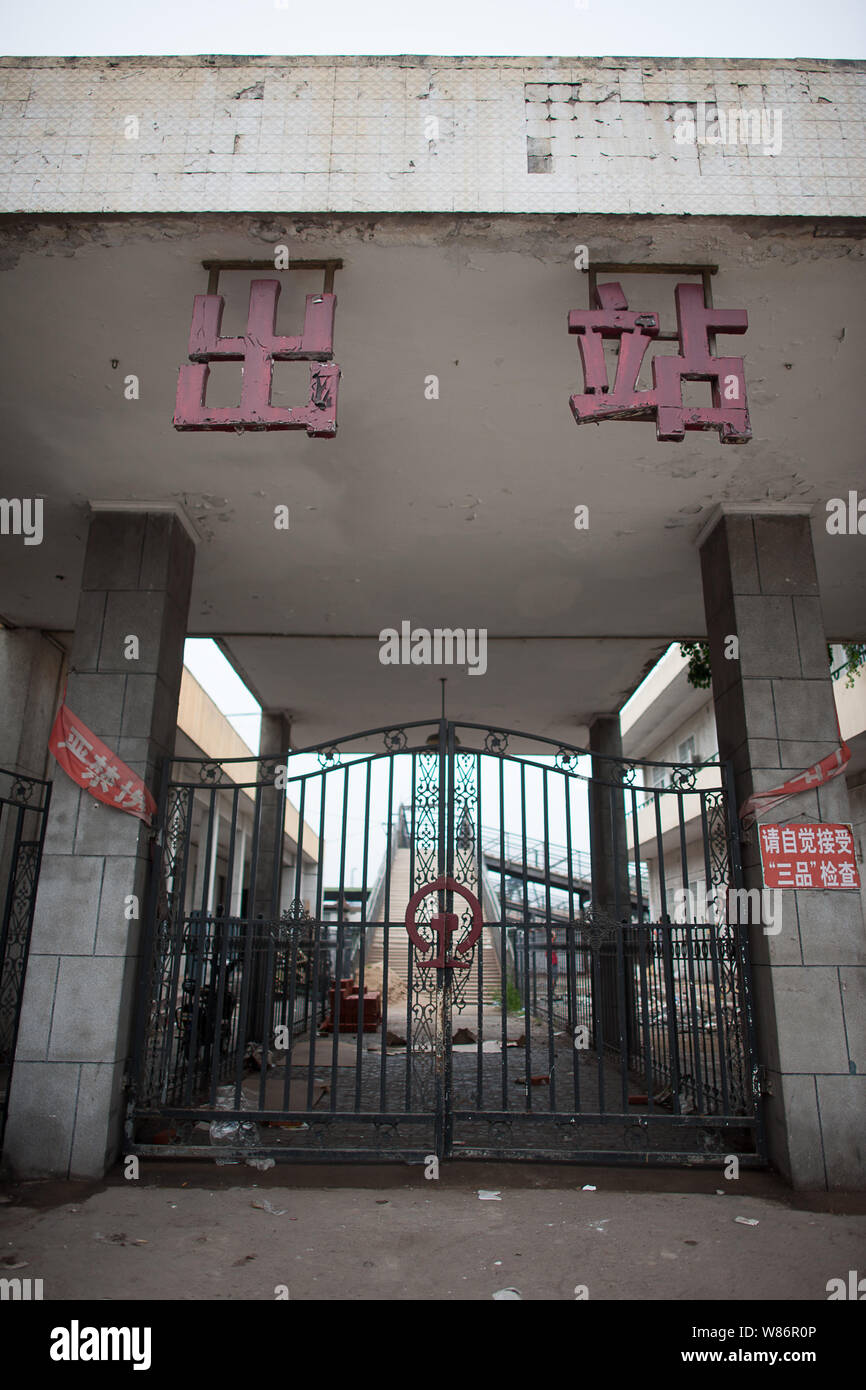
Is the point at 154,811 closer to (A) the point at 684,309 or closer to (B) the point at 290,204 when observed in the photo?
(B) the point at 290,204

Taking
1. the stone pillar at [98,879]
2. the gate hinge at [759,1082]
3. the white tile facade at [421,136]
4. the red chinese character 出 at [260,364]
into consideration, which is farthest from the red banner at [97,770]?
the gate hinge at [759,1082]

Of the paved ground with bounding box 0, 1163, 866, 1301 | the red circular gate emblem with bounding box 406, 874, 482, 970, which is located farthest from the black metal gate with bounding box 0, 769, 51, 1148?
the red circular gate emblem with bounding box 406, 874, 482, 970

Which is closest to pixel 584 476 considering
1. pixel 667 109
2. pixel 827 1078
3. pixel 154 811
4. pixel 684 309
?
pixel 684 309

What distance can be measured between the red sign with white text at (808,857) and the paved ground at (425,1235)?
5.17 feet

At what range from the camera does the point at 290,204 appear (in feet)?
11.8

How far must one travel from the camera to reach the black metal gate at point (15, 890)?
497 cm

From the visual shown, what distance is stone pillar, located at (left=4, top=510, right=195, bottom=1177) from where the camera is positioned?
178 inches

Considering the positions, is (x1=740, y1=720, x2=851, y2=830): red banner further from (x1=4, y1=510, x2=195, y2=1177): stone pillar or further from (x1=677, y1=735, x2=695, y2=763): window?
(x1=677, y1=735, x2=695, y2=763): window

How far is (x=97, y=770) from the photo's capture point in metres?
A: 5.03

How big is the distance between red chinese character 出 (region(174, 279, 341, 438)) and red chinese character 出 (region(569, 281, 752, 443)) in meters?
1.07

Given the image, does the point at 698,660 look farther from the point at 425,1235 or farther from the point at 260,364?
the point at 425,1235

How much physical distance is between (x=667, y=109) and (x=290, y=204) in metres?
1.72

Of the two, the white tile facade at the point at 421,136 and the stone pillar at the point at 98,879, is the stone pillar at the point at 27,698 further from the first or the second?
the white tile facade at the point at 421,136

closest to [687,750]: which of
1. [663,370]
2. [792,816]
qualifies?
[792,816]
